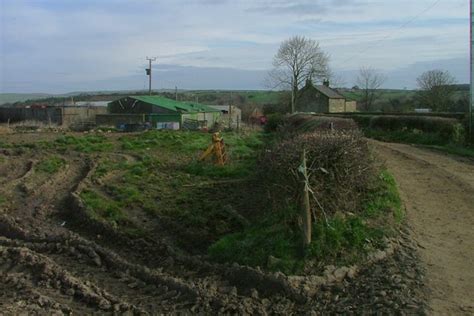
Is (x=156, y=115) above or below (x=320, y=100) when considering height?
below

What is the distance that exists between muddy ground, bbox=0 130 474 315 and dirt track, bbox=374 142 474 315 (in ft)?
0.07

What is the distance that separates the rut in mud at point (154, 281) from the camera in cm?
725

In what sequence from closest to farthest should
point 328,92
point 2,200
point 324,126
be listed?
point 2,200 → point 324,126 → point 328,92

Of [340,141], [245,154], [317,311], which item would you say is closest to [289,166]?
[340,141]

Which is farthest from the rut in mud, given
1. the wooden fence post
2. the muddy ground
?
the wooden fence post

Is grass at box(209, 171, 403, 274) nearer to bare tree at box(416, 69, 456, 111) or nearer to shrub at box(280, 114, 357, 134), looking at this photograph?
shrub at box(280, 114, 357, 134)

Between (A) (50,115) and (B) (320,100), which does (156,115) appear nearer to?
(A) (50,115)

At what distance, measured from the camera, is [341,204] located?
967 centimetres

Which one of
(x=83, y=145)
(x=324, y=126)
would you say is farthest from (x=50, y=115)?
(x=324, y=126)

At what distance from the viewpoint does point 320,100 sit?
7944 centimetres

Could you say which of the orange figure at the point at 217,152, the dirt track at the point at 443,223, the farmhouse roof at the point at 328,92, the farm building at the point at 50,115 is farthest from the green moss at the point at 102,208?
the farmhouse roof at the point at 328,92

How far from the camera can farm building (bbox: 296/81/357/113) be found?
78.2m

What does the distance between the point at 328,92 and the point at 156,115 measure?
29670mm

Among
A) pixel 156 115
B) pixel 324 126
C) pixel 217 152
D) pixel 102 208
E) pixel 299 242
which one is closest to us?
pixel 299 242
